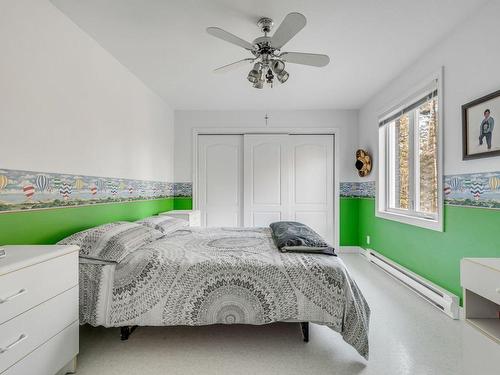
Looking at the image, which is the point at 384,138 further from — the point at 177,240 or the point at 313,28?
the point at 177,240

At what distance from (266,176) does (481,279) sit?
11.3ft

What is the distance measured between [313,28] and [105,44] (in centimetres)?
190

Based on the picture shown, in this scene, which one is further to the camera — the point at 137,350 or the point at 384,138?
the point at 384,138

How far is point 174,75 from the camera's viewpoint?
3217 millimetres

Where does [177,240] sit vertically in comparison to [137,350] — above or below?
above

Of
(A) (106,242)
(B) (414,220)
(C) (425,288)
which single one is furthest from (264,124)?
(A) (106,242)

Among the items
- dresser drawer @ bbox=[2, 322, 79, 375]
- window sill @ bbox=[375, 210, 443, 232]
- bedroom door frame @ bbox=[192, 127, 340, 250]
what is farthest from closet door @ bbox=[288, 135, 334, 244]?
dresser drawer @ bbox=[2, 322, 79, 375]

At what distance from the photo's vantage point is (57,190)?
2023mm

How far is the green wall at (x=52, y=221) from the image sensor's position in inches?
64.9

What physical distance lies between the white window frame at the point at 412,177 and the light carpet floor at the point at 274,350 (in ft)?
2.99

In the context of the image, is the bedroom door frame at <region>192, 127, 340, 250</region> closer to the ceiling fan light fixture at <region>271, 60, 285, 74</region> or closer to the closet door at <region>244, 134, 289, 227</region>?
the closet door at <region>244, 134, 289, 227</region>

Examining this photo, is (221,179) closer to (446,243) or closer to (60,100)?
(60,100)

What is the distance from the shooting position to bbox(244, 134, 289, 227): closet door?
4.56 m

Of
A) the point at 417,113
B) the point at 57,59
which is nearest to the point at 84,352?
the point at 57,59
